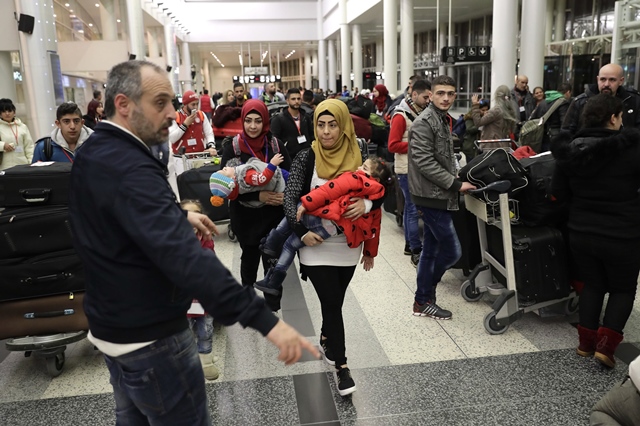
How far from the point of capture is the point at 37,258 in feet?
11.4

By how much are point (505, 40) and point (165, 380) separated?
1175 centimetres

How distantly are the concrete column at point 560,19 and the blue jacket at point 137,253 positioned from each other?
730 inches

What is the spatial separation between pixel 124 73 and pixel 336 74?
37815 millimetres

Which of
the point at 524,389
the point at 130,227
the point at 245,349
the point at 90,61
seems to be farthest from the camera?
the point at 90,61

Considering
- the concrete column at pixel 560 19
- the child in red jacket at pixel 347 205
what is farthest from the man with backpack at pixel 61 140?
the concrete column at pixel 560 19

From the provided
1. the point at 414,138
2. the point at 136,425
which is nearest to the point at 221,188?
the point at 414,138

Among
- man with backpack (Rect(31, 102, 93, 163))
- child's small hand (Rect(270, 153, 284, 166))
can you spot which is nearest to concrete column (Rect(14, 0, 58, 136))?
man with backpack (Rect(31, 102, 93, 163))

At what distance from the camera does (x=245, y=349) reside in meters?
3.96

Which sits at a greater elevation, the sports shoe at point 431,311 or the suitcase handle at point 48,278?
the suitcase handle at point 48,278

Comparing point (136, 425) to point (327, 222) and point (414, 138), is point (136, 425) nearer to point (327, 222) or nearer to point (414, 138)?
point (327, 222)

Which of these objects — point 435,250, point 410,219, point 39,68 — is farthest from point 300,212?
point 39,68

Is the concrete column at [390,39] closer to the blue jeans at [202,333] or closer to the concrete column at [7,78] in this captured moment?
the concrete column at [7,78]

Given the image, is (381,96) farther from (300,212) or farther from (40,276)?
(40,276)

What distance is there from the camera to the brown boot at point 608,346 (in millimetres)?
3453
